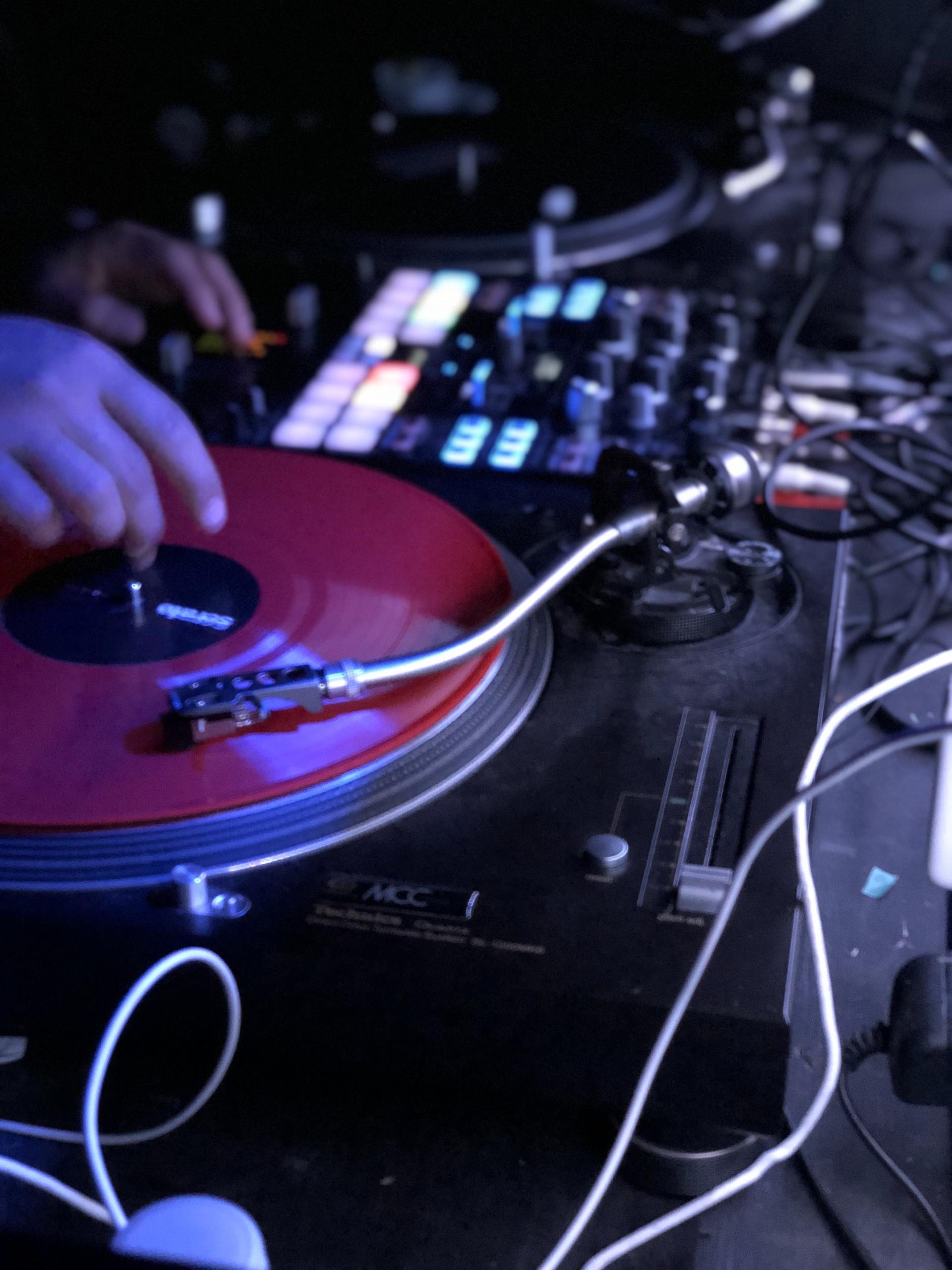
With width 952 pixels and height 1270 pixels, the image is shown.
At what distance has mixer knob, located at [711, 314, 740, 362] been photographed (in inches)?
44.1

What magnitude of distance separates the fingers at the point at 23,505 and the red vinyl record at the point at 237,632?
63 mm

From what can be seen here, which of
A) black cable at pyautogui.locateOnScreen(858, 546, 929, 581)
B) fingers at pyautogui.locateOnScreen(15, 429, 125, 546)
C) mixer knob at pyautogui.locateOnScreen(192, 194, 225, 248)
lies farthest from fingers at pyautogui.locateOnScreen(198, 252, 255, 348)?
black cable at pyautogui.locateOnScreen(858, 546, 929, 581)

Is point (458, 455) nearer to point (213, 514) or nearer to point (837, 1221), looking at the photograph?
point (213, 514)

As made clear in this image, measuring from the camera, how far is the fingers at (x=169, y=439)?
0.77 m

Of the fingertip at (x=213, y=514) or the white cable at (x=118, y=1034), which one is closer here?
the white cable at (x=118, y=1034)

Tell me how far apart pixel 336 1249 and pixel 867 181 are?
1.38m

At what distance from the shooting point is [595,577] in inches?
31.6

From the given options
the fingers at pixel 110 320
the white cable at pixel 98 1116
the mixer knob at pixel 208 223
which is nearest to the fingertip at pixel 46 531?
the white cable at pixel 98 1116

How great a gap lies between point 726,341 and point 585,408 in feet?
0.65

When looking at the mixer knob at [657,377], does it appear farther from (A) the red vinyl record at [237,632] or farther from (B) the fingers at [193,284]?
(B) the fingers at [193,284]

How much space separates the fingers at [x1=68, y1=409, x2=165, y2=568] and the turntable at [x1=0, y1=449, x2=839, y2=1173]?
0.15 feet

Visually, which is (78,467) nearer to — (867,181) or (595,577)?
(595,577)

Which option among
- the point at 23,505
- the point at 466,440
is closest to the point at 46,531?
the point at 23,505

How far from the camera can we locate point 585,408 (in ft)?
3.29
